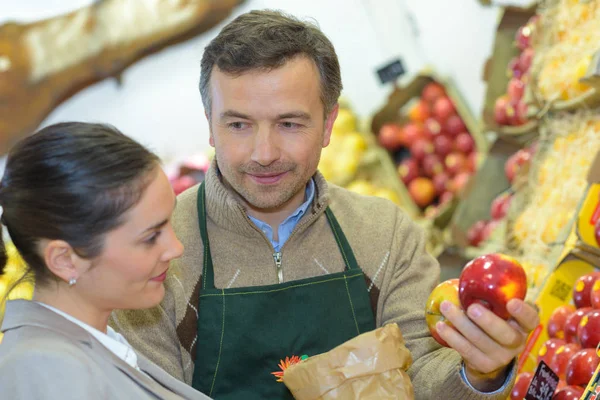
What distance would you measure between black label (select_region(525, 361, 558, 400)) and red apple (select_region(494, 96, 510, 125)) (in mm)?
2542

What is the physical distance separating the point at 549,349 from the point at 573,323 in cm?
13

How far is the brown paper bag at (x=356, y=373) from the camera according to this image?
182cm

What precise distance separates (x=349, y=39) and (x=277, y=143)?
3.97 m

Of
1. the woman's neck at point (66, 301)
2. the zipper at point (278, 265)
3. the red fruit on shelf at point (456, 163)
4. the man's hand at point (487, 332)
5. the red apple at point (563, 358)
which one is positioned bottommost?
the red fruit on shelf at point (456, 163)

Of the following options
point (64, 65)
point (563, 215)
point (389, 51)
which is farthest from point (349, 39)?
point (563, 215)

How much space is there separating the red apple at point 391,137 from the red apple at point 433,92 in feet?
Result: 1.02

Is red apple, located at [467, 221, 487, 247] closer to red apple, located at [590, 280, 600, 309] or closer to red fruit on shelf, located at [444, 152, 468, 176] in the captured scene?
red fruit on shelf, located at [444, 152, 468, 176]

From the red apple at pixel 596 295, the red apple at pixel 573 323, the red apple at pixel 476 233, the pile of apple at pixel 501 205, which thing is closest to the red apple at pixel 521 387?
the red apple at pixel 573 323

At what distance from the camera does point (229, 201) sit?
89.5 inches

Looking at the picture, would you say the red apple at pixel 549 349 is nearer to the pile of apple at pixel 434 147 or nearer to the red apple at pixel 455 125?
the pile of apple at pixel 434 147

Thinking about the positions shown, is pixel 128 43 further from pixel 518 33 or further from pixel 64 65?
pixel 518 33

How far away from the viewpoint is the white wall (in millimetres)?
5441

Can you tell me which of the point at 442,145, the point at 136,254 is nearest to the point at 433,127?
the point at 442,145

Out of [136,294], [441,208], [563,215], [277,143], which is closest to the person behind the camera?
[136,294]
